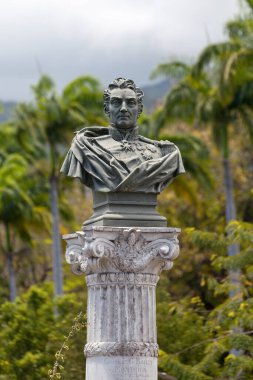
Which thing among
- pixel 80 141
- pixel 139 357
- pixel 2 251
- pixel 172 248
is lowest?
pixel 139 357

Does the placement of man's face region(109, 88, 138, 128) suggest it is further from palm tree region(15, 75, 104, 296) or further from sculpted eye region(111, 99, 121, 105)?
palm tree region(15, 75, 104, 296)

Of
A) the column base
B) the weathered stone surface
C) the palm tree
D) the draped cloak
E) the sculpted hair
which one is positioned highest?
the palm tree

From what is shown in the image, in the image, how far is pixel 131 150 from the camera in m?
16.6

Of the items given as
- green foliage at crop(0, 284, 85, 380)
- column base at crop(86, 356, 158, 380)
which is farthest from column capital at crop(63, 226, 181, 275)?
green foliage at crop(0, 284, 85, 380)

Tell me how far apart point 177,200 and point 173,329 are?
23418 mm

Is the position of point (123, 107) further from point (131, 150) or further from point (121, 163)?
point (121, 163)

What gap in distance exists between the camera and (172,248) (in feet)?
52.9

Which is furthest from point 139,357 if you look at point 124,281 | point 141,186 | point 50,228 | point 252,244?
point 50,228

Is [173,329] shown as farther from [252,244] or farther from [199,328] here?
[252,244]

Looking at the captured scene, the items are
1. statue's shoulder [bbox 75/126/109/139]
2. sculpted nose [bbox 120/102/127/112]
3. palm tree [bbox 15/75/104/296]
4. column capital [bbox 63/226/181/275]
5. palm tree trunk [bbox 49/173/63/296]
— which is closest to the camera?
column capital [bbox 63/226/181/275]

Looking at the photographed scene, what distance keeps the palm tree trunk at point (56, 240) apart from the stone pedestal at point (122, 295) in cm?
2901

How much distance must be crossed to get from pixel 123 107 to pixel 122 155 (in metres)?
0.63

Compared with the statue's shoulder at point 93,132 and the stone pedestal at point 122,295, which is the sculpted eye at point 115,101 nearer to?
the statue's shoulder at point 93,132

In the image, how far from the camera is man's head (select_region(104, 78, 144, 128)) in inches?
655
